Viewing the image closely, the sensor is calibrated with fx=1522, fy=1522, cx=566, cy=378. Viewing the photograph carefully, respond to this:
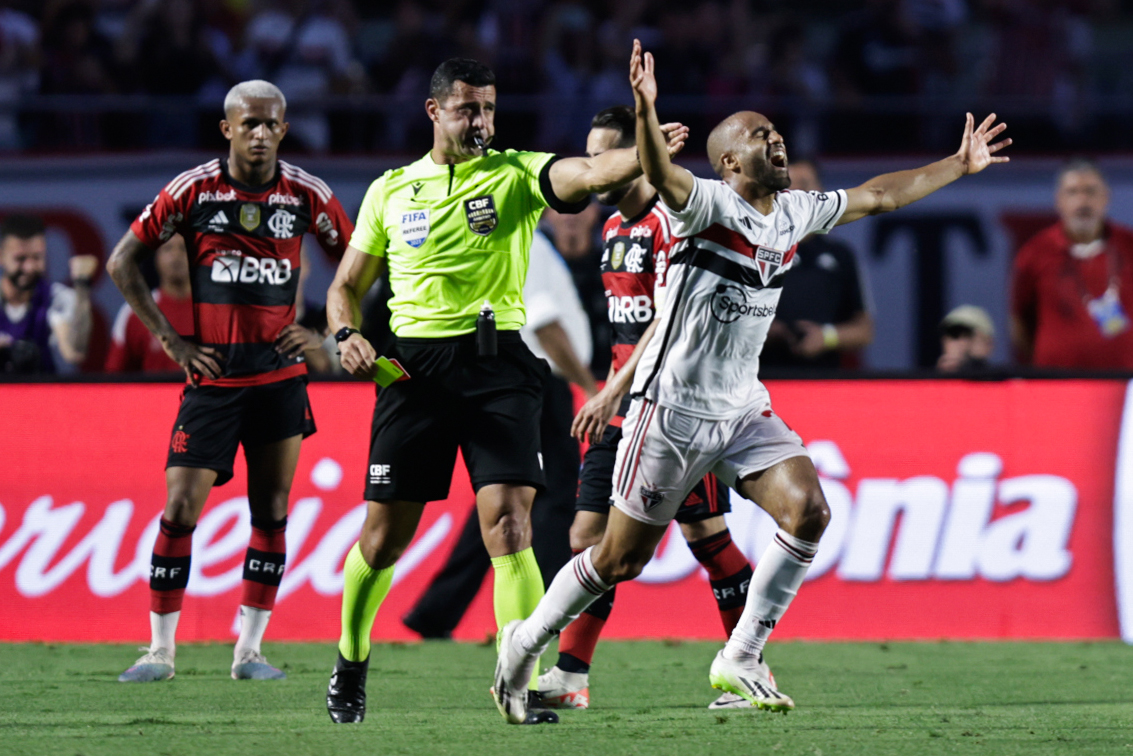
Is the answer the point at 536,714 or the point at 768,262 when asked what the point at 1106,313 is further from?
the point at 536,714

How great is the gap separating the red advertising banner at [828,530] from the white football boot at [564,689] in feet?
8.47

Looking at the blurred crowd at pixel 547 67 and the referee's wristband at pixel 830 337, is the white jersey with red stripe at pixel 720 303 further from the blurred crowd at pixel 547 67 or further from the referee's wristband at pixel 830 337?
the blurred crowd at pixel 547 67

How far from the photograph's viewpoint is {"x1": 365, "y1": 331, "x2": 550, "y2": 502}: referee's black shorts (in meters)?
5.34

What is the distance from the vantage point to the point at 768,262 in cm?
522

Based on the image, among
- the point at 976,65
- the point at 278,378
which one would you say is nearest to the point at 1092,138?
the point at 976,65

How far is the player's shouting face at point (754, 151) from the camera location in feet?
17.2

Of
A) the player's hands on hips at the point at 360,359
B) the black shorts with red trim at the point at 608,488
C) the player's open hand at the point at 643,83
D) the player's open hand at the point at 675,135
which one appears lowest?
the black shorts with red trim at the point at 608,488

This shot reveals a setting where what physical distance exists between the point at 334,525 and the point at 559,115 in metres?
5.80

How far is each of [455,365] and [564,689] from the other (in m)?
1.41

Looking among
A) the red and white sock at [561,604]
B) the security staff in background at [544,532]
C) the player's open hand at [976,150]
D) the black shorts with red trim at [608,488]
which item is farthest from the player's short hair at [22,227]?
the player's open hand at [976,150]

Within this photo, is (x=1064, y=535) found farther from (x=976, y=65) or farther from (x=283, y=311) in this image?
(x=976, y=65)

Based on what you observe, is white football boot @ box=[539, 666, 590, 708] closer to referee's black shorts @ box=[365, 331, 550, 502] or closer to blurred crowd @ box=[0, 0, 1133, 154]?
referee's black shorts @ box=[365, 331, 550, 502]

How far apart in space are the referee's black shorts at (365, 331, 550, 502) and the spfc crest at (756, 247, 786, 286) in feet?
3.04

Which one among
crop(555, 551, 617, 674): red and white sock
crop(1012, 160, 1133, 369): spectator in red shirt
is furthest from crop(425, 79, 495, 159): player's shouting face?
crop(1012, 160, 1133, 369): spectator in red shirt
